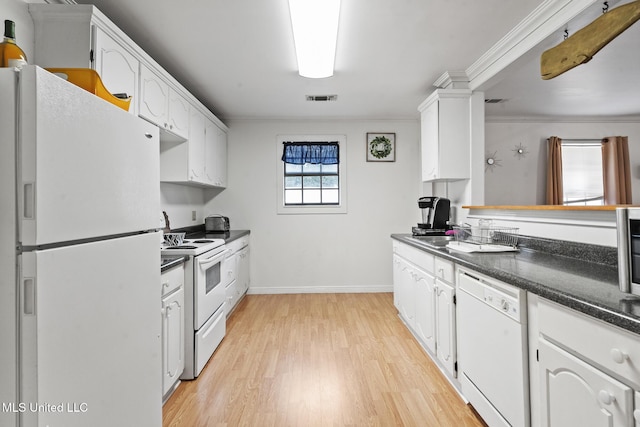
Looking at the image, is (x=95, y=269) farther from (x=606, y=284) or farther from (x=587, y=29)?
(x=587, y=29)

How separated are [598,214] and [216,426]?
7.59ft

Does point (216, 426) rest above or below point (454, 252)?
below

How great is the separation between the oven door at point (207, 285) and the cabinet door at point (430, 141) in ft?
7.29

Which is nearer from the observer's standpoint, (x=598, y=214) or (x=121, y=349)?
(x=121, y=349)

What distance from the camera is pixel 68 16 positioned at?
164 cm

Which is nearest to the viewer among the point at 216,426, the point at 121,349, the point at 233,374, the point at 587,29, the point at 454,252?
the point at 121,349

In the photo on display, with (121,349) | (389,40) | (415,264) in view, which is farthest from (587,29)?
(121,349)

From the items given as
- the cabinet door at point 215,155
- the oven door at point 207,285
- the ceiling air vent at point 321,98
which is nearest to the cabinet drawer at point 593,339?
the oven door at point 207,285

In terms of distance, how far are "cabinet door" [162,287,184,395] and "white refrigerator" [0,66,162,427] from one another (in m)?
0.75

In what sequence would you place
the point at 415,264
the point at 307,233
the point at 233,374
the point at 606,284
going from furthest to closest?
the point at 307,233 < the point at 415,264 < the point at 233,374 < the point at 606,284

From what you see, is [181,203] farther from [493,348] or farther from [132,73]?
[493,348]

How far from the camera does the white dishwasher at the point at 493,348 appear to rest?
1.34 metres

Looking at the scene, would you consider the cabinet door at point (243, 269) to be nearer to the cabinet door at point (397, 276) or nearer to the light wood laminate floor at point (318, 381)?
the light wood laminate floor at point (318, 381)

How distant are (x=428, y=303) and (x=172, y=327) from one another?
1791 mm
